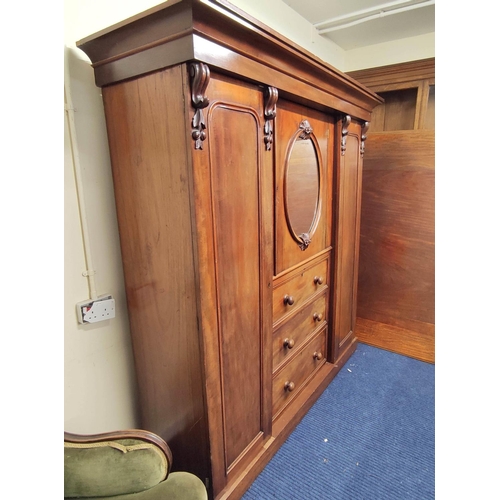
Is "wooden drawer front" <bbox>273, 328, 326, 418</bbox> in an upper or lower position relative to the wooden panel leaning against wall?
lower

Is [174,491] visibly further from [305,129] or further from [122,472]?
[305,129]

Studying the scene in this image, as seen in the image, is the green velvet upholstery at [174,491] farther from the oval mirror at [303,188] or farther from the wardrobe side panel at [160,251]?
the oval mirror at [303,188]

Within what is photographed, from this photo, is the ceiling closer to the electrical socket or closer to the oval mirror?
the oval mirror

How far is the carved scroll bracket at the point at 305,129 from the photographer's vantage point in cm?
148

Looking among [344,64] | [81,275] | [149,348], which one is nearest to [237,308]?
[149,348]

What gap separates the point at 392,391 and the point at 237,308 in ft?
4.59

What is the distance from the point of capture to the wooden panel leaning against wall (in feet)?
7.41

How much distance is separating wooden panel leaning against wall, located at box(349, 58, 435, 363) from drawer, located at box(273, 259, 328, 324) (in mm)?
753

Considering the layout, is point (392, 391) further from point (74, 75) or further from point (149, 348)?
point (74, 75)

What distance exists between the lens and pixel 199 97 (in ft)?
2.96

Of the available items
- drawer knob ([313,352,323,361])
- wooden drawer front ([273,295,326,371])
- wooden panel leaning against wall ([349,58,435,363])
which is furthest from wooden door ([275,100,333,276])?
wooden panel leaning against wall ([349,58,435,363])

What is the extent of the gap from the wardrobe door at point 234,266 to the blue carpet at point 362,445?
27 cm
